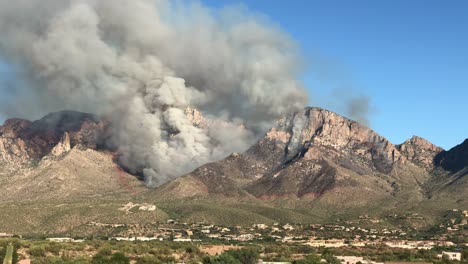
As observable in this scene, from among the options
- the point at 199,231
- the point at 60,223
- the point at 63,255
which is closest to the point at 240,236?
the point at 199,231

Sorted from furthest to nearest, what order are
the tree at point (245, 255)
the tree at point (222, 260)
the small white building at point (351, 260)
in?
the small white building at point (351, 260) < the tree at point (245, 255) < the tree at point (222, 260)

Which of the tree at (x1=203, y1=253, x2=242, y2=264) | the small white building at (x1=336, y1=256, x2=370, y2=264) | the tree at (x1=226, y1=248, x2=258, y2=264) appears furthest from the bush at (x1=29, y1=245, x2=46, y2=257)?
the small white building at (x1=336, y1=256, x2=370, y2=264)

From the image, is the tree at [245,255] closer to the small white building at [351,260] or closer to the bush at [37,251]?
the small white building at [351,260]

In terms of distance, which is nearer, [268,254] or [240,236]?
[268,254]

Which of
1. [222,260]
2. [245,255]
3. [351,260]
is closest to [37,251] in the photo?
[222,260]

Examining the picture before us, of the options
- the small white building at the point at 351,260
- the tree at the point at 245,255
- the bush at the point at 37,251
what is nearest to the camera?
the tree at the point at 245,255

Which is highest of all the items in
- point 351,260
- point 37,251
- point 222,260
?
point 37,251

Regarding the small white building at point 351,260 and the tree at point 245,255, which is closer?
the tree at point 245,255

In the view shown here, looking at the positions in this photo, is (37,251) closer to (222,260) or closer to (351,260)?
(222,260)

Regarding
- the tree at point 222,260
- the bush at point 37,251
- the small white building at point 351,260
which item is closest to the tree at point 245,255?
the tree at point 222,260

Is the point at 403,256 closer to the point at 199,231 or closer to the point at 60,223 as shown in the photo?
the point at 199,231

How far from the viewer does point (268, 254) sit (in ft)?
420

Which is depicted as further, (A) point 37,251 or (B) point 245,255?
(B) point 245,255

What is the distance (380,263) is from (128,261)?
4519 cm
